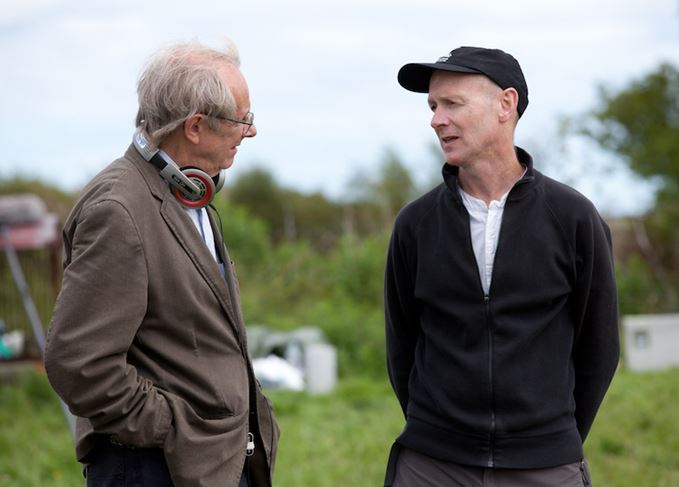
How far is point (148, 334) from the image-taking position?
2.68m

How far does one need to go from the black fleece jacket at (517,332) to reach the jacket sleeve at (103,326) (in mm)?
1091

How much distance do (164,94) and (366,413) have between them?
20.1ft

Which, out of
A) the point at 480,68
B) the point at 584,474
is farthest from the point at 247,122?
the point at 584,474

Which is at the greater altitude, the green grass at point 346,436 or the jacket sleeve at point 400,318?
the jacket sleeve at point 400,318

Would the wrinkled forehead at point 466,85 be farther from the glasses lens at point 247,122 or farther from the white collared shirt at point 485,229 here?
the glasses lens at point 247,122

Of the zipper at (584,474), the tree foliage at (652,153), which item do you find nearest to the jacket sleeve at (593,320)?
the zipper at (584,474)

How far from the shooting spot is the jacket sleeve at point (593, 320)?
3.30m

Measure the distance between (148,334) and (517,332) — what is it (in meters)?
1.22

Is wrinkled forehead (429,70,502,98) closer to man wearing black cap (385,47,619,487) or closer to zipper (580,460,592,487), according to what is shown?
man wearing black cap (385,47,619,487)

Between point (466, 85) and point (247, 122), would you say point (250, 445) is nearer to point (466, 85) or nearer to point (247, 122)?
point (247, 122)

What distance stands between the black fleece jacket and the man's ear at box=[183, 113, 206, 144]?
984 millimetres

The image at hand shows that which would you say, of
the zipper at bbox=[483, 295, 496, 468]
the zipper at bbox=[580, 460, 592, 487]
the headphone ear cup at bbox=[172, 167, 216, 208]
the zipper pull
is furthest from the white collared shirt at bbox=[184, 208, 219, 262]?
the zipper at bbox=[580, 460, 592, 487]

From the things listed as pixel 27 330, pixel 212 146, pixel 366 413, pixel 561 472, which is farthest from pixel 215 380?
pixel 27 330

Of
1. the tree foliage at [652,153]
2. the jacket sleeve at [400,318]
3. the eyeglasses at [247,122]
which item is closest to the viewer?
the eyeglasses at [247,122]
